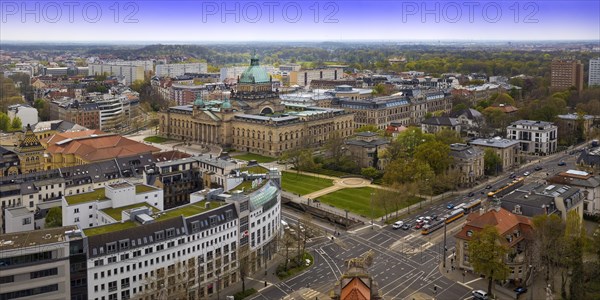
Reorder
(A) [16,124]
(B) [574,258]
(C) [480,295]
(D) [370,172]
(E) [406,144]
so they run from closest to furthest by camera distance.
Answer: (C) [480,295] → (B) [574,258] → (D) [370,172] → (E) [406,144] → (A) [16,124]

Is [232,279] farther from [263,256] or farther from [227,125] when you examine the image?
[227,125]

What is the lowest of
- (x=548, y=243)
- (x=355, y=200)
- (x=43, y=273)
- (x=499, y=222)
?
(x=355, y=200)

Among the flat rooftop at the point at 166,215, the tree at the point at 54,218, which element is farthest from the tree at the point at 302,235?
the tree at the point at 54,218

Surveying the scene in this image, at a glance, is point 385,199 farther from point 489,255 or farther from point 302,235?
point 489,255

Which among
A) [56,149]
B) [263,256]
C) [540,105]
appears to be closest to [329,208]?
[263,256]

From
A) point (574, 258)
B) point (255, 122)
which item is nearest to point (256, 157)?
point (255, 122)

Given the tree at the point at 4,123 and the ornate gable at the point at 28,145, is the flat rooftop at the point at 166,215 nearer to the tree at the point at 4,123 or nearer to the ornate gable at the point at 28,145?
the ornate gable at the point at 28,145

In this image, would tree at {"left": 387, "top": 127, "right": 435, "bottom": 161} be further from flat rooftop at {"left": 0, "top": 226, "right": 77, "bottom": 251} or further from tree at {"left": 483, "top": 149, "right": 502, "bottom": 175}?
flat rooftop at {"left": 0, "top": 226, "right": 77, "bottom": 251}
